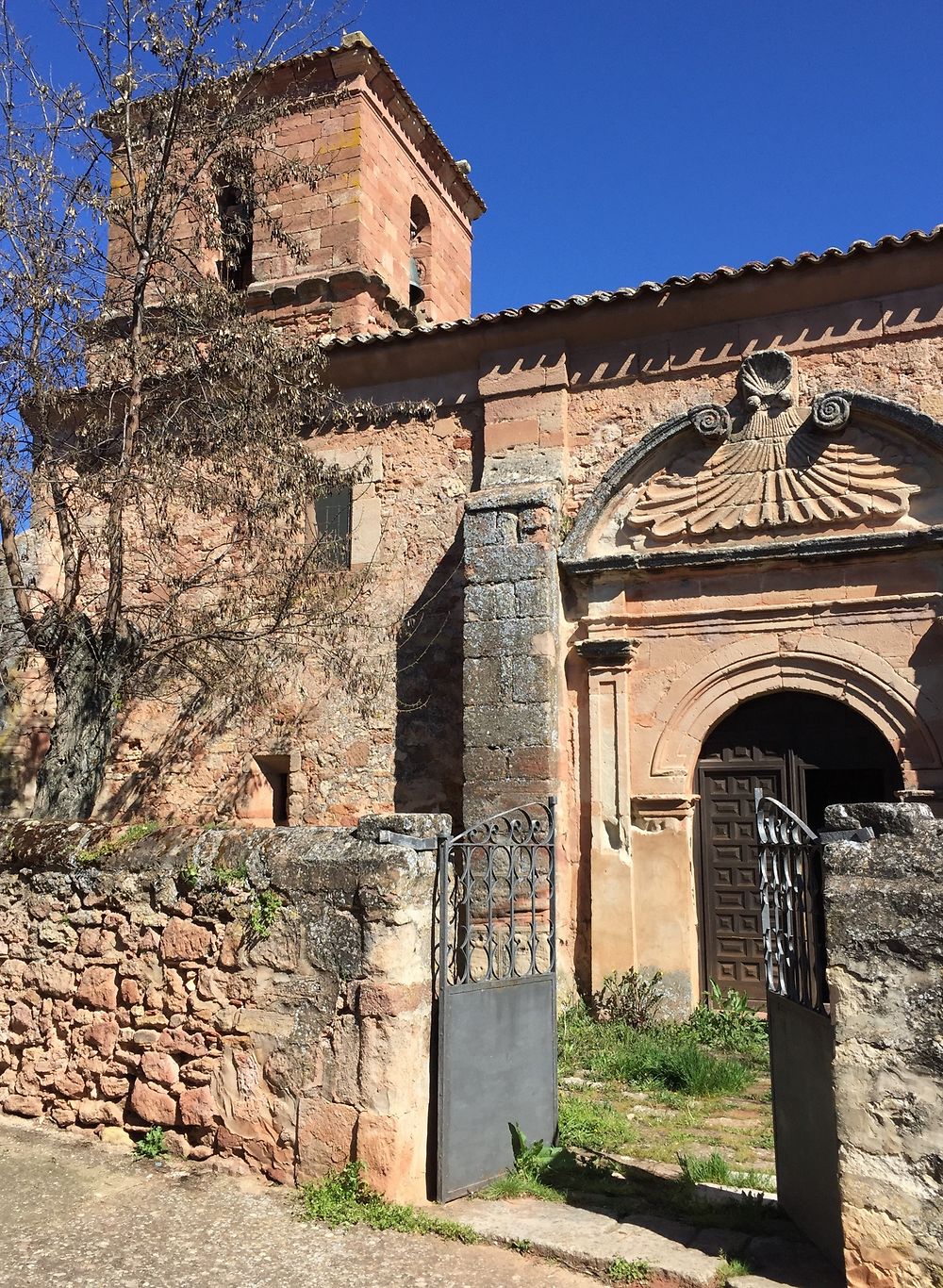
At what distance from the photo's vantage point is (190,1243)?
3.84m

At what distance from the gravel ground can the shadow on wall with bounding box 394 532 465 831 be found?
4.43 m

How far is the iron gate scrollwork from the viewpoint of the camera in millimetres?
3684

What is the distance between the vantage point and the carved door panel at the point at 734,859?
7.87 m

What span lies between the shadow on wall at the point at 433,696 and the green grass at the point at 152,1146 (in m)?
4.17

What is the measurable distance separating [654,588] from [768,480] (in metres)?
1.18

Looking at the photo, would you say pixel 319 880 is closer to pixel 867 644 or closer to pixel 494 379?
pixel 867 644

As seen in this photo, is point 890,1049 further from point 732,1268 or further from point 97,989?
point 97,989

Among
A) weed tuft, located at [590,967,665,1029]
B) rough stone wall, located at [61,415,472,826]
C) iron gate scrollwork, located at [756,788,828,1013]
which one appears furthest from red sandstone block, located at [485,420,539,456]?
iron gate scrollwork, located at [756,788,828,1013]

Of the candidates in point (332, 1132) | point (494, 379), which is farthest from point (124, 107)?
point (332, 1132)

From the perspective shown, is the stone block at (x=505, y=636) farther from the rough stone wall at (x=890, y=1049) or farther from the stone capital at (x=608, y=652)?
the rough stone wall at (x=890, y=1049)

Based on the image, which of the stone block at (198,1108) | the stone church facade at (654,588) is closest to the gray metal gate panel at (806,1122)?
the stone block at (198,1108)

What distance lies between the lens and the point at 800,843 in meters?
3.87

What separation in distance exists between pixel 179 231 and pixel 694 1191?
A: 1146 cm

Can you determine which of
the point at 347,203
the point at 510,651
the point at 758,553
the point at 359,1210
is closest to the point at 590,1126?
the point at 359,1210
